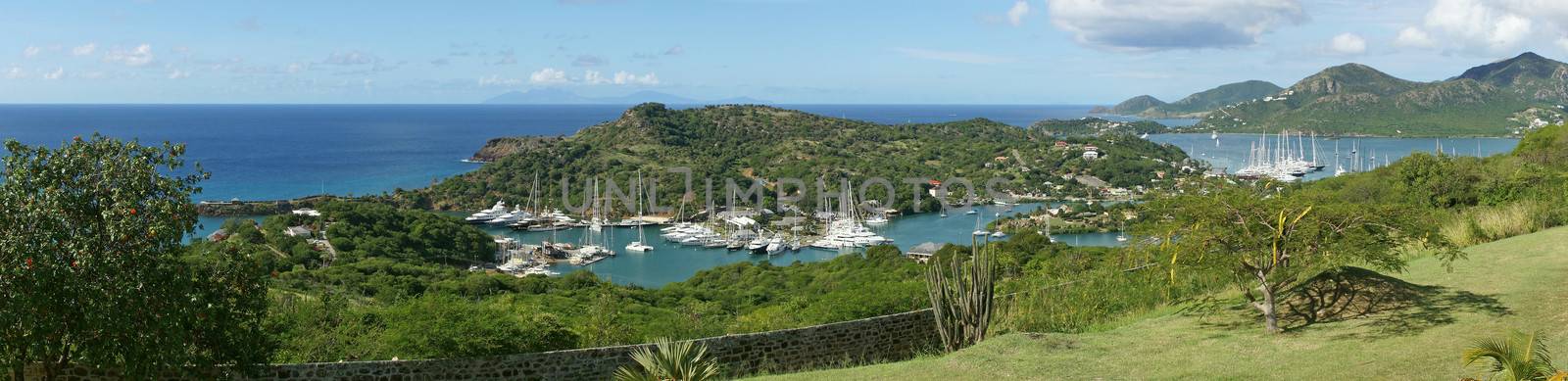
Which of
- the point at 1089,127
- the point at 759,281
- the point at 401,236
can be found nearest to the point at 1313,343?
the point at 759,281

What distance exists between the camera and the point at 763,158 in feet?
253

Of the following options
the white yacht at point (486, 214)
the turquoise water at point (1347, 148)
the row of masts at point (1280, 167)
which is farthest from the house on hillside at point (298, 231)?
the turquoise water at point (1347, 148)

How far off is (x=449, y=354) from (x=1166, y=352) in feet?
20.9

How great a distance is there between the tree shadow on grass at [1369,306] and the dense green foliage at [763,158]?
5267 cm

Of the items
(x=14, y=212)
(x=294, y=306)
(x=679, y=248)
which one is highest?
(x=14, y=212)

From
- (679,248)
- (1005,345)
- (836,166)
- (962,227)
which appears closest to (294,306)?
(1005,345)

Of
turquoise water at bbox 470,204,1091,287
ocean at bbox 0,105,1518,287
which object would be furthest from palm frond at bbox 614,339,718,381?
turquoise water at bbox 470,204,1091,287

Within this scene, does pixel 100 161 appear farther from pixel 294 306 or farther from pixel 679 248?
pixel 679 248

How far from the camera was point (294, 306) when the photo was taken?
12789 millimetres

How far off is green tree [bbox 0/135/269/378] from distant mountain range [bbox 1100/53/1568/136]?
13176 cm

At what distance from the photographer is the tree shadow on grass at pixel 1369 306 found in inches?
323

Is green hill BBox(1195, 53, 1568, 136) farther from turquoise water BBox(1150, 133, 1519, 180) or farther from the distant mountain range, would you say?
turquoise water BBox(1150, 133, 1519, 180)

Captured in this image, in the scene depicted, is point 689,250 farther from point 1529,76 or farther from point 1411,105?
point 1529,76

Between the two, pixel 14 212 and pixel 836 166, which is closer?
pixel 14 212
